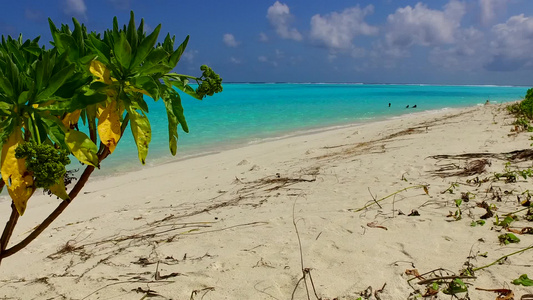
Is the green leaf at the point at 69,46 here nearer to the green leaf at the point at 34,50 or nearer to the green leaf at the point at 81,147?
the green leaf at the point at 34,50

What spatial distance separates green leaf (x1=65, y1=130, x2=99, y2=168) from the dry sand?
1.22 metres

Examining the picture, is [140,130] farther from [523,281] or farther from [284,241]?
[523,281]

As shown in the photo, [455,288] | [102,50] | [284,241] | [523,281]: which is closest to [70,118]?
[102,50]

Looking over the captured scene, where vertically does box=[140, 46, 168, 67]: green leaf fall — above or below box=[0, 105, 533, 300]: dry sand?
above

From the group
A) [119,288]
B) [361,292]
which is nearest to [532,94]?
[361,292]

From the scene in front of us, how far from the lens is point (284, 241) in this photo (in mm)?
2695

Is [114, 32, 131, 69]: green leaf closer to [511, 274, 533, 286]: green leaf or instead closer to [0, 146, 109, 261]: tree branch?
[0, 146, 109, 261]: tree branch

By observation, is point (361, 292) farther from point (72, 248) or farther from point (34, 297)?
point (72, 248)

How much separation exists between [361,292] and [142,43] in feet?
5.63

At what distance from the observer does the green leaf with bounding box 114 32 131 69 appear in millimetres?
1228

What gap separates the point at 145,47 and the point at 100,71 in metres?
0.22

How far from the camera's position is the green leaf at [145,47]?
50.2 inches

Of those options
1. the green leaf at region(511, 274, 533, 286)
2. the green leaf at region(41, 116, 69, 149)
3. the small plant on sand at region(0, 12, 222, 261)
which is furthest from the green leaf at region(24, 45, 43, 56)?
the green leaf at region(511, 274, 533, 286)

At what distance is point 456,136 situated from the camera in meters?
6.51
